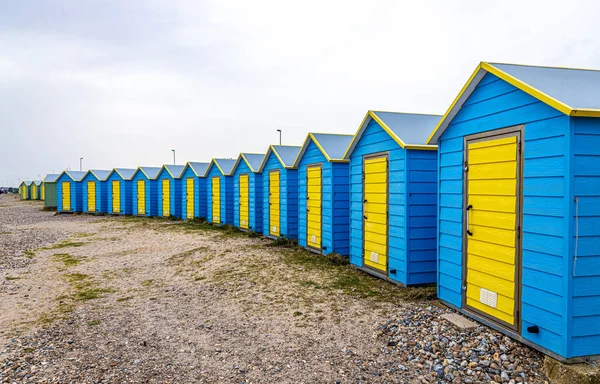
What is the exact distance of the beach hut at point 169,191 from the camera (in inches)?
1034

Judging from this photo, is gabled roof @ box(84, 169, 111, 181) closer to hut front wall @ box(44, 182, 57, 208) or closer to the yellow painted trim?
hut front wall @ box(44, 182, 57, 208)

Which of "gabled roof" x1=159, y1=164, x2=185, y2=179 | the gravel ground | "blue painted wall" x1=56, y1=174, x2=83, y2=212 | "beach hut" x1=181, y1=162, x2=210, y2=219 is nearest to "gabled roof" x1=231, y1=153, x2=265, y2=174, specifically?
"beach hut" x1=181, y1=162, x2=210, y2=219

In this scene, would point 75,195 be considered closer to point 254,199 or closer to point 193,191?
point 193,191

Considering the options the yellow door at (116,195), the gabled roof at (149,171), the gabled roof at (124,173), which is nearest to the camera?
the gabled roof at (149,171)

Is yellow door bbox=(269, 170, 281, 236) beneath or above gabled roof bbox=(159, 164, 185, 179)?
beneath

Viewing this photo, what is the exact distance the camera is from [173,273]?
417 inches

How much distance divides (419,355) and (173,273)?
23.5 feet

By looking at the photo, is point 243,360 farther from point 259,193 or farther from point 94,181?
point 94,181

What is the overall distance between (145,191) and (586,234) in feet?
91.6

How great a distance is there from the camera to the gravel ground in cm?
491

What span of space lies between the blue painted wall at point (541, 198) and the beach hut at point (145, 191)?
25214 millimetres

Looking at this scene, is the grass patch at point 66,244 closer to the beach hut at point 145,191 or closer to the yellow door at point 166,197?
the yellow door at point 166,197

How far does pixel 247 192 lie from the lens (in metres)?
18.7

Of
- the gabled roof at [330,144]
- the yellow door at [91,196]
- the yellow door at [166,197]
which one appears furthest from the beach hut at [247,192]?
the yellow door at [91,196]
